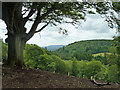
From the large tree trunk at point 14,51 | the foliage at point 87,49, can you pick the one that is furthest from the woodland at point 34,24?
the foliage at point 87,49

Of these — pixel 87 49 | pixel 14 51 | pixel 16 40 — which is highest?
pixel 16 40

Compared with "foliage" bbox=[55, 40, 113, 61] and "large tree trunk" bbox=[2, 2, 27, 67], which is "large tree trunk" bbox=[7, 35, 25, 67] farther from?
"foliage" bbox=[55, 40, 113, 61]

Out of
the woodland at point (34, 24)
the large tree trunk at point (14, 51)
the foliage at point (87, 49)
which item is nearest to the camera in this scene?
the woodland at point (34, 24)

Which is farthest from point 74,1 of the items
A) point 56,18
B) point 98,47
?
point 98,47

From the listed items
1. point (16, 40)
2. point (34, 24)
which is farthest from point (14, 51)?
point (34, 24)

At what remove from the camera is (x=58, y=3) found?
330 inches

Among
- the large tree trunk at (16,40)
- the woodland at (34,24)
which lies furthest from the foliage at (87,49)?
the large tree trunk at (16,40)

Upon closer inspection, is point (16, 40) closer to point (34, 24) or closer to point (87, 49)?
point (34, 24)

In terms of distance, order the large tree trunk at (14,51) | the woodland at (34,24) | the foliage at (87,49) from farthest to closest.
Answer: the foliage at (87,49) → the large tree trunk at (14,51) → the woodland at (34,24)

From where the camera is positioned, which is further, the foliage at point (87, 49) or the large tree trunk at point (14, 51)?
the foliage at point (87, 49)

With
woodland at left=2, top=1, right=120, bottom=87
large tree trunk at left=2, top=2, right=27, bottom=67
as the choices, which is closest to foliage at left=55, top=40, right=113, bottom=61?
woodland at left=2, top=1, right=120, bottom=87

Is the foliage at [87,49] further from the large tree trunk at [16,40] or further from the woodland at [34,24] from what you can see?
the large tree trunk at [16,40]

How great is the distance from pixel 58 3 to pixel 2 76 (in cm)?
503

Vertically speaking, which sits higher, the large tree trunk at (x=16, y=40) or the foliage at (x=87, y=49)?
→ the large tree trunk at (x=16, y=40)
